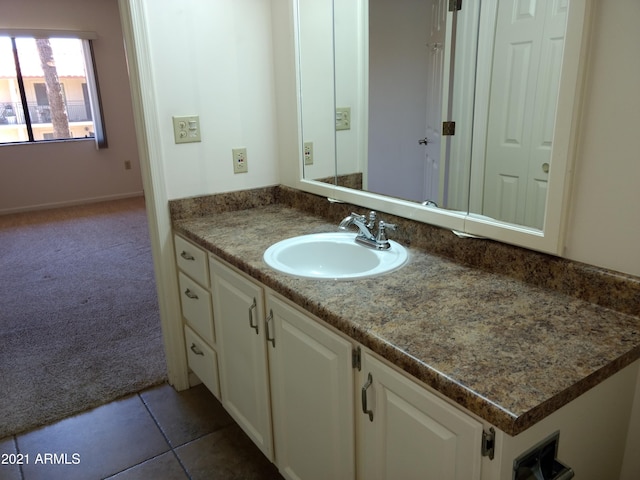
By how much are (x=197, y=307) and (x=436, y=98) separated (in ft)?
4.05

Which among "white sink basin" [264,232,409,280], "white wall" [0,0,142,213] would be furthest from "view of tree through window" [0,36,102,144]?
"white sink basin" [264,232,409,280]

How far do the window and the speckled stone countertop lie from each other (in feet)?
18.3

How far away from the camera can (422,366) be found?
0.95m

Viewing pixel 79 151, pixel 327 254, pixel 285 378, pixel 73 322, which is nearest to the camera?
pixel 285 378

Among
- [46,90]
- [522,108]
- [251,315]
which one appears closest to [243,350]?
[251,315]

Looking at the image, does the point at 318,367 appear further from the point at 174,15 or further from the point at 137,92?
the point at 174,15

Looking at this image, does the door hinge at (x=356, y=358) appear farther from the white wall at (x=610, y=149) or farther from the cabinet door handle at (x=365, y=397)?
the white wall at (x=610, y=149)

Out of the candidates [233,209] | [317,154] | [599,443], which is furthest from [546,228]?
[233,209]

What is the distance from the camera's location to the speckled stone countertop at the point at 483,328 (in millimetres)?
873

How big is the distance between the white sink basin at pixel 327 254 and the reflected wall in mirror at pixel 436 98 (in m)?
0.23

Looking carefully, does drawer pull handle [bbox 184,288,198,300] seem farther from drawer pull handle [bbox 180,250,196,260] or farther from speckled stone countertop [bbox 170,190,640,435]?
speckled stone countertop [bbox 170,190,640,435]

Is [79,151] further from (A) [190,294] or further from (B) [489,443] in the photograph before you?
(B) [489,443]

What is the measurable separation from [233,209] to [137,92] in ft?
2.05

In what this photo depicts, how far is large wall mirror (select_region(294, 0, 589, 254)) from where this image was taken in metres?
1.21
